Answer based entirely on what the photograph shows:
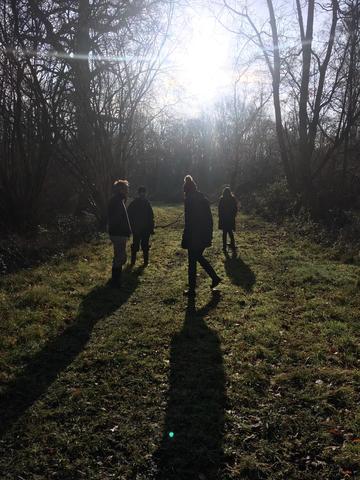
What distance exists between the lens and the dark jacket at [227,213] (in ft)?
41.2

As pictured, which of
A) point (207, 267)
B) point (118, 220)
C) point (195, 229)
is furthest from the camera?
point (118, 220)

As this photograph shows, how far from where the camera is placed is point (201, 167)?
2126 inches

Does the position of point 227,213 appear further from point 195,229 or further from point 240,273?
point 195,229

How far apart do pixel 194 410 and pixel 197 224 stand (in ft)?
13.3

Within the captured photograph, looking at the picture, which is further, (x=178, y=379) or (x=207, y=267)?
(x=207, y=267)

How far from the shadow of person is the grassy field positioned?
15cm

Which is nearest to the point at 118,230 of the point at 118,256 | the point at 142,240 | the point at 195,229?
the point at 118,256

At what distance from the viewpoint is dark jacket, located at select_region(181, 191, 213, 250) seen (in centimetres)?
784

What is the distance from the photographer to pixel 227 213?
41.2 ft

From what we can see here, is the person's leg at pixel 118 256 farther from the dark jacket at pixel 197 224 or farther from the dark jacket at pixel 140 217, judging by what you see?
the dark jacket at pixel 140 217

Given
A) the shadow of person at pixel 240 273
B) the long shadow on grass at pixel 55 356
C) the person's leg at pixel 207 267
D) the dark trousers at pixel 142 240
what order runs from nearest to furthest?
1. the long shadow on grass at pixel 55 356
2. the person's leg at pixel 207 267
3. the shadow of person at pixel 240 273
4. the dark trousers at pixel 142 240

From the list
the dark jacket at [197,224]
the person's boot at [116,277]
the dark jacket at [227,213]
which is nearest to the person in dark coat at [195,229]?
the dark jacket at [197,224]

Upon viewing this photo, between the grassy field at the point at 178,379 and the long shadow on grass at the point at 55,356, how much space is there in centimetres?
2

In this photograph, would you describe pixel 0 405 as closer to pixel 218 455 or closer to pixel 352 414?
pixel 218 455
